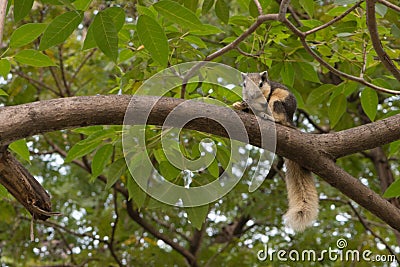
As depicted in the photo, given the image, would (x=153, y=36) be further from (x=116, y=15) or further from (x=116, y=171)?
Answer: (x=116, y=171)

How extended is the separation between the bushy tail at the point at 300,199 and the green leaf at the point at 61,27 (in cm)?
155

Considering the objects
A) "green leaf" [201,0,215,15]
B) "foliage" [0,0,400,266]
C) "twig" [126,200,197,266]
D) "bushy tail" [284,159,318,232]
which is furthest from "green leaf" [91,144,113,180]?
"twig" [126,200,197,266]

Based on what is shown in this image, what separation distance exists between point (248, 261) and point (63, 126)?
3703 millimetres

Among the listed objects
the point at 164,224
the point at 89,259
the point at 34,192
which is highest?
the point at 164,224

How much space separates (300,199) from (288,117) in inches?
25.3

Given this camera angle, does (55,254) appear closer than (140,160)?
No

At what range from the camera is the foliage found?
3.49 meters

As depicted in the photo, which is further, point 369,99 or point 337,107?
point 337,107


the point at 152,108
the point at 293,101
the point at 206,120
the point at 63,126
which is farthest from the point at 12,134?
the point at 293,101

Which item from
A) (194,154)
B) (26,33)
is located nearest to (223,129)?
(194,154)

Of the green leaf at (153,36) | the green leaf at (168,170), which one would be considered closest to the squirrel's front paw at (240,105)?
the green leaf at (168,170)

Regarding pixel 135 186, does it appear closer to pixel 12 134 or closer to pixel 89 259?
pixel 12 134

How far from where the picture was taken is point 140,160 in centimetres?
329

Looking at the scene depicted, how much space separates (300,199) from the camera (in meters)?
3.36
